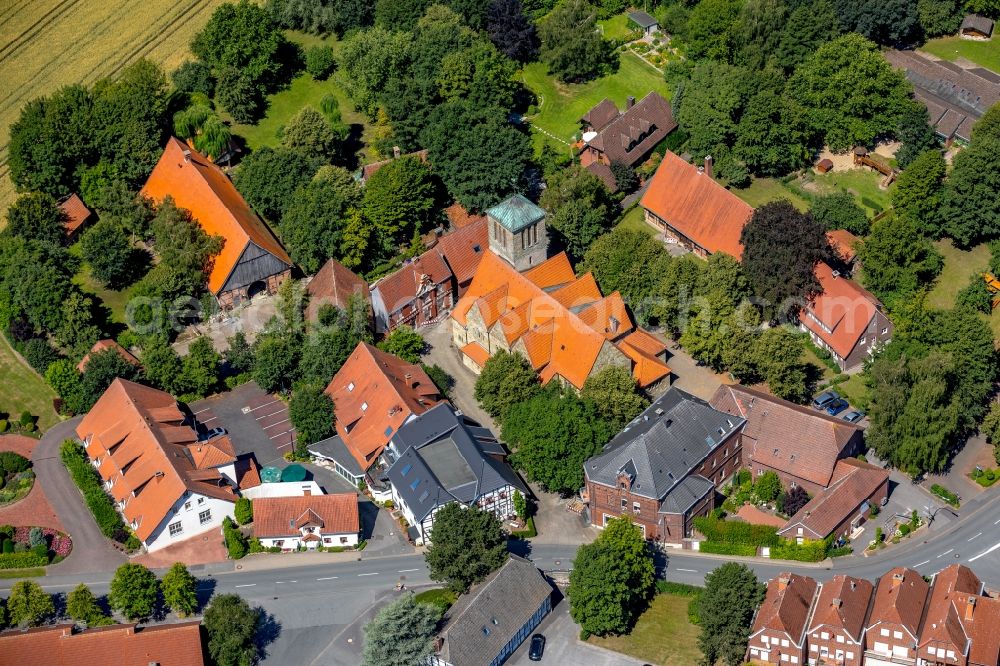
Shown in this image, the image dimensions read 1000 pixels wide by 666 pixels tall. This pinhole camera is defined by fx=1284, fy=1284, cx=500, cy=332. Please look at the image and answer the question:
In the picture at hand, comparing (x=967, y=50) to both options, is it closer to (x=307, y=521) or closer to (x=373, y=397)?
(x=373, y=397)

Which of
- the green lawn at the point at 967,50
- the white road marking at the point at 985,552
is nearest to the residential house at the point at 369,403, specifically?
the white road marking at the point at 985,552

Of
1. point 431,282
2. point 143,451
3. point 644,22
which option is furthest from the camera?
point 644,22

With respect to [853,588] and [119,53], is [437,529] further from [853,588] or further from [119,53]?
[119,53]

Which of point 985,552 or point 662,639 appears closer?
point 662,639

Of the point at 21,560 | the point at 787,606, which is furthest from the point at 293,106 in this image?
the point at 787,606

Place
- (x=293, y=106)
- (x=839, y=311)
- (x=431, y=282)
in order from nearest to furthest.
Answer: (x=839, y=311) < (x=431, y=282) < (x=293, y=106)

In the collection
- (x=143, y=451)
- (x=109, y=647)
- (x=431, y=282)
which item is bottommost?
(x=431, y=282)

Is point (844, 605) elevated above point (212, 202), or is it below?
below
